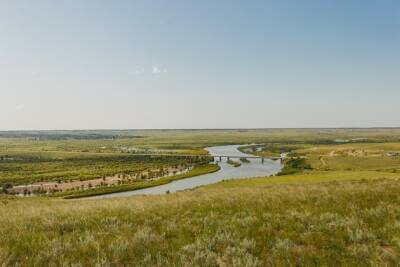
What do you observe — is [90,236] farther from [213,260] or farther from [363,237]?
[363,237]

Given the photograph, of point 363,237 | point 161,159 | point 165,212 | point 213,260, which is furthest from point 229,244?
point 161,159

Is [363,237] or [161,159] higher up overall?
[363,237]

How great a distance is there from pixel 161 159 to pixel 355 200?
14838 centimetres

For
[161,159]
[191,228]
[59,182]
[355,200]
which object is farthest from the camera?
[161,159]

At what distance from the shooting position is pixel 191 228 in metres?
8.12

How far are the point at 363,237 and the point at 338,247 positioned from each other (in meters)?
0.85

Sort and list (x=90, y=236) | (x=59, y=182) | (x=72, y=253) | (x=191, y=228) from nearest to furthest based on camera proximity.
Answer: (x=72, y=253)
(x=90, y=236)
(x=191, y=228)
(x=59, y=182)

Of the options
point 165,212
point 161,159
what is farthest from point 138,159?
point 165,212

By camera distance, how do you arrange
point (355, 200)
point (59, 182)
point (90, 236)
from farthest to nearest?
point (59, 182)
point (355, 200)
point (90, 236)

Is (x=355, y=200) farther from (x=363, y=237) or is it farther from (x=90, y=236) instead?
(x=90, y=236)

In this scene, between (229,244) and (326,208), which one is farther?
(326,208)

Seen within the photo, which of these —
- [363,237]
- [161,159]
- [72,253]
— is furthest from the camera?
[161,159]

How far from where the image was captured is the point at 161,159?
158 metres

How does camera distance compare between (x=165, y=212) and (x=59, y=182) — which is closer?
(x=165, y=212)
